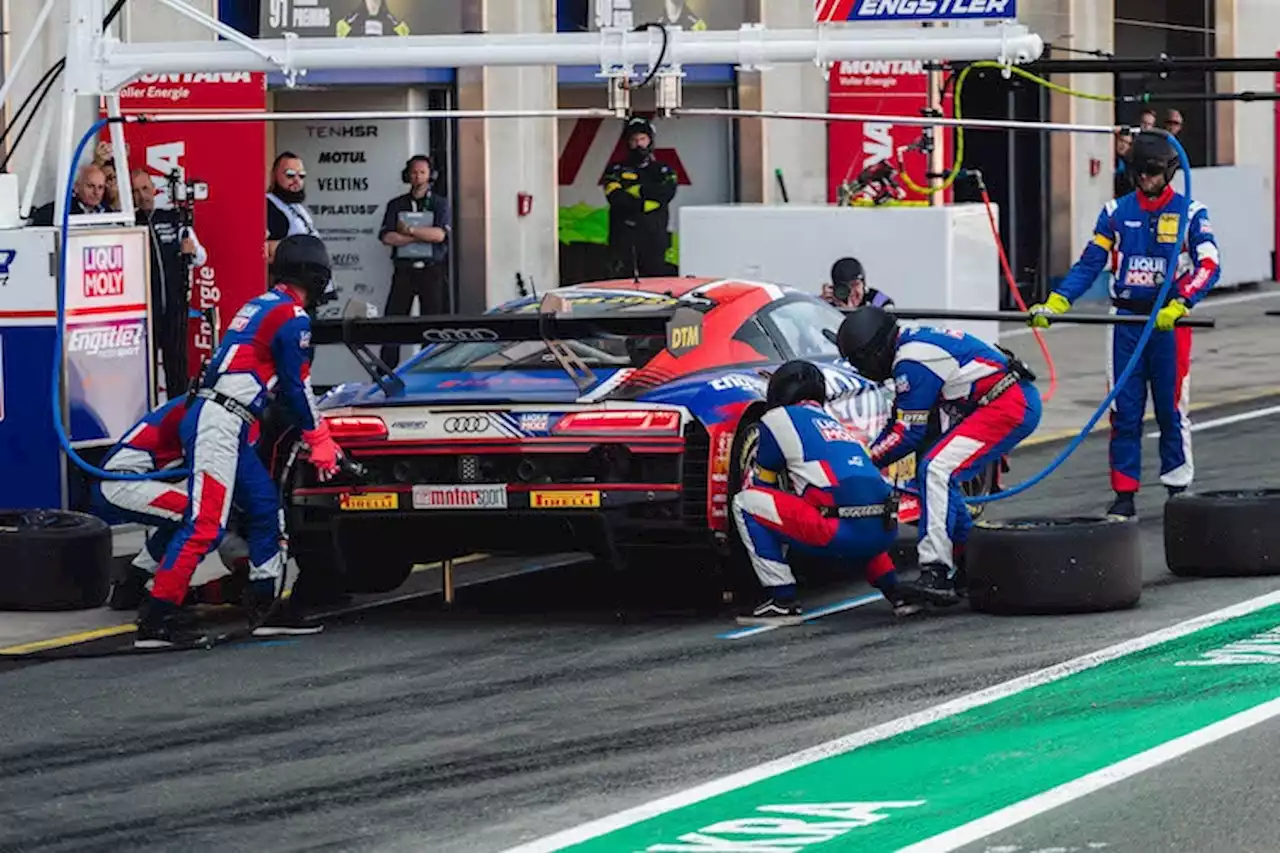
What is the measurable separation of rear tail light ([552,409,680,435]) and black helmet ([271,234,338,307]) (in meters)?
1.17

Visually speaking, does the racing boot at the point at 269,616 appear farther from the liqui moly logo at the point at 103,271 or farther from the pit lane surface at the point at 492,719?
the liqui moly logo at the point at 103,271

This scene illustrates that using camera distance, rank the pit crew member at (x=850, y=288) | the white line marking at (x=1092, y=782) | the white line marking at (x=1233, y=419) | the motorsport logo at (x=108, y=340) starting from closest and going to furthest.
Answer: the white line marking at (x=1092, y=782), the motorsport logo at (x=108, y=340), the pit crew member at (x=850, y=288), the white line marking at (x=1233, y=419)

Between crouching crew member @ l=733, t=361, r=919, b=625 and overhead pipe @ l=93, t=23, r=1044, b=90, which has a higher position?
overhead pipe @ l=93, t=23, r=1044, b=90

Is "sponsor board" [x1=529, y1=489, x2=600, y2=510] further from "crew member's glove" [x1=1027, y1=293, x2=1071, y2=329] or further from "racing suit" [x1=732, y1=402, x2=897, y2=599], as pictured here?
"crew member's glove" [x1=1027, y1=293, x2=1071, y2=329]

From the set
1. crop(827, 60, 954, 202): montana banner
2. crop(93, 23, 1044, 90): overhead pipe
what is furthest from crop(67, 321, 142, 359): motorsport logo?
crop(827, 60, 954, 202): montana banner

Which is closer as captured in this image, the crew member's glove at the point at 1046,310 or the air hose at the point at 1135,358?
the air hose at the point at 1135,358

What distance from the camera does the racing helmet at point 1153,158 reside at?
14.5 m

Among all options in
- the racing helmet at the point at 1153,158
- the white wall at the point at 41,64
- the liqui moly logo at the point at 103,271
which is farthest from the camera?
the white wall at the point at 41,64

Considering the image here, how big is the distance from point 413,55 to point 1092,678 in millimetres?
4769

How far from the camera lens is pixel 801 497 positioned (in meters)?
11.8

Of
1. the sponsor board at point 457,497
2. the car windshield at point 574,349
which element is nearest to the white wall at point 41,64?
the car windshield at point 574,349

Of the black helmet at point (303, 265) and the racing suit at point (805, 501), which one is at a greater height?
the black helmet at point (303, 265)

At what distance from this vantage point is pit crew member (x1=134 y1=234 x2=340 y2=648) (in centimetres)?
1173

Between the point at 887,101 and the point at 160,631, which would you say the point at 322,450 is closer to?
the point at 160,631
